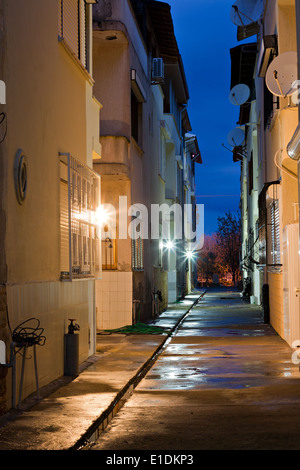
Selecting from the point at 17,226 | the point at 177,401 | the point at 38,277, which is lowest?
the point at 177,401

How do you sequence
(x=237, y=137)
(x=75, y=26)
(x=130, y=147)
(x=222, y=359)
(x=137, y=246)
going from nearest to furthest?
(x=75, y=26) < (x=222, y=359) < (x=130, y=147) < (x=137, y=246) < (x=237, y=137)

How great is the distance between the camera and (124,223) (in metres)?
19.7

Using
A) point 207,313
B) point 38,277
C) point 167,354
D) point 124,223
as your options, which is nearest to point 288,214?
point 167,354

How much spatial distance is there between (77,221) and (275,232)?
7.56m

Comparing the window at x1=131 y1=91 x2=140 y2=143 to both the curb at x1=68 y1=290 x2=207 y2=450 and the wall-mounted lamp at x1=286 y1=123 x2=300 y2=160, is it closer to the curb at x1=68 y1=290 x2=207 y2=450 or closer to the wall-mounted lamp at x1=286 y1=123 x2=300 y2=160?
the curb at x1=68 y1=290 x2=207 y2=450

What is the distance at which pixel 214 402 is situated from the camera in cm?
902

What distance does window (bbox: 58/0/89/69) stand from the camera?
38.9ft

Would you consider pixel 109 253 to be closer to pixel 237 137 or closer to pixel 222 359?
pixel 222 359

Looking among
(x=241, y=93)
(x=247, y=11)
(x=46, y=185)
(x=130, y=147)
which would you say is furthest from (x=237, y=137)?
(x=46, y=185)

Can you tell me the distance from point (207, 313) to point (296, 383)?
682 inches

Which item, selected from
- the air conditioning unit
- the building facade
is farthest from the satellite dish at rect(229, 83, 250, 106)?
the building facade

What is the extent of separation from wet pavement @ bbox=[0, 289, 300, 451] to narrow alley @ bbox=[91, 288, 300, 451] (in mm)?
10

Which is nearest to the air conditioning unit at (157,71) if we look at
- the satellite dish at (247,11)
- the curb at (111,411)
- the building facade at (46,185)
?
the satellite dish at (247,11)

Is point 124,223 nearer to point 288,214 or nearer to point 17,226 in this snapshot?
point 288,214
